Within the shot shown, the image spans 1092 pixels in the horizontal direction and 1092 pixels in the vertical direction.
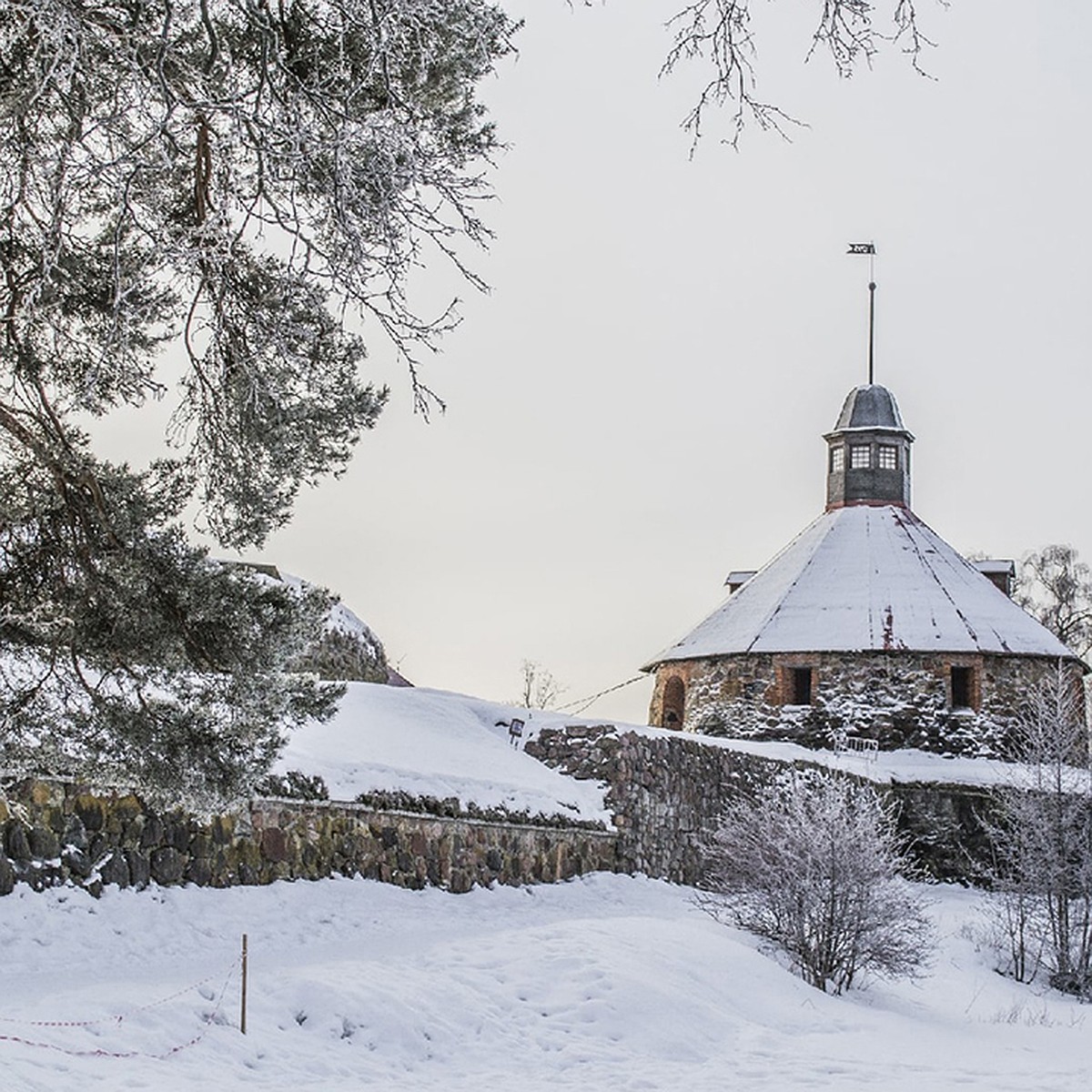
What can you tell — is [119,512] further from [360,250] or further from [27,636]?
[360,250]

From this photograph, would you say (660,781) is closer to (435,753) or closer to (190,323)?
A: (435,753)

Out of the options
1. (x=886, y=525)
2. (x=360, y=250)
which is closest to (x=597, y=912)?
(x=360, y=250)

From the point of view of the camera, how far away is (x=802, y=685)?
34.8 m

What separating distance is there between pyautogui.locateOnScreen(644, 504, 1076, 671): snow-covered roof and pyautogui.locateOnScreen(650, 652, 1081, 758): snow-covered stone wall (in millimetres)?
306

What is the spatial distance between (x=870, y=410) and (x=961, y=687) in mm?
8780

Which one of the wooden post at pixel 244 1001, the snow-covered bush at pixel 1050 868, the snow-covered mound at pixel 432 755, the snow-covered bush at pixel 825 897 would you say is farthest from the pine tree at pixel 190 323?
the snow-covered bush at pixel 1050 868

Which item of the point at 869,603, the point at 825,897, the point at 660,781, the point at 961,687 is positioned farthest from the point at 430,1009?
the point at 869,603

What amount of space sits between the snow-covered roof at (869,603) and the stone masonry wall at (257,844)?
53.8ft

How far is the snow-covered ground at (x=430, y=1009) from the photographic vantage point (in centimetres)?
920

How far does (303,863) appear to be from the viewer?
565 inches

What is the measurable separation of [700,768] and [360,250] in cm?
1764

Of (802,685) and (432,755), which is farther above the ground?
(802,685)

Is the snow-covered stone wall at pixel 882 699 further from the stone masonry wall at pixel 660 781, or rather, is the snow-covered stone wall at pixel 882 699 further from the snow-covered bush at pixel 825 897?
the snow-covered bush at pixel 825 897

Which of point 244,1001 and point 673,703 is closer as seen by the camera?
point 244,1001
